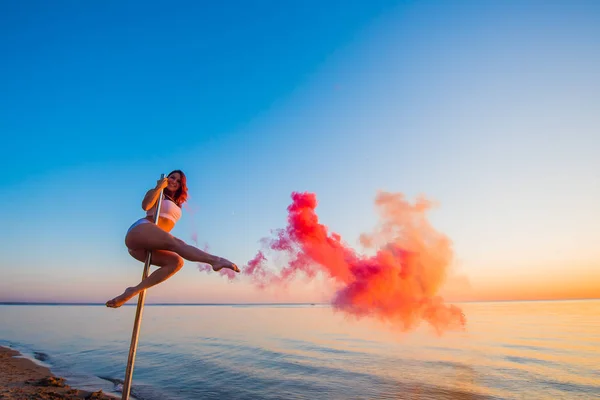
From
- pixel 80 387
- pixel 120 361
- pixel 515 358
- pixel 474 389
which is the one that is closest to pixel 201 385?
pixel 80 387

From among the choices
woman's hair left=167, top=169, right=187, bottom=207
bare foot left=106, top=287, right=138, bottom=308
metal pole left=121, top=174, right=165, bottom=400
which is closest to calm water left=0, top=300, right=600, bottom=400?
metal pole left=121, top=174, right=165, bottom=400

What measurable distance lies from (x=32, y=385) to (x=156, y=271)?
13.3 meters

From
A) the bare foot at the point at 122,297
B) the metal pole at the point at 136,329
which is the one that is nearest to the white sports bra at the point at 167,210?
the metal pole at the point at 136,329

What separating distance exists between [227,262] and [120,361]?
756 inches

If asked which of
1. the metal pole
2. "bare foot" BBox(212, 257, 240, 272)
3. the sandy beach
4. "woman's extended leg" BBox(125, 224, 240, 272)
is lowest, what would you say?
the sandy beach

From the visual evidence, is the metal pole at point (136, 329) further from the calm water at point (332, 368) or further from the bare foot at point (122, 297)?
the calm water at point (332, 368)

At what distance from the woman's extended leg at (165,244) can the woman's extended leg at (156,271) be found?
0.20m

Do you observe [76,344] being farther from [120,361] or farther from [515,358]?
[515,358]

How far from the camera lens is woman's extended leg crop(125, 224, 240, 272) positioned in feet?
16.2

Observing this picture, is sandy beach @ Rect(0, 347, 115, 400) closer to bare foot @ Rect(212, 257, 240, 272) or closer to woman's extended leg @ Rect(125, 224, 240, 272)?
woman's extended leg @ Rect(125, 224, 240, 272)

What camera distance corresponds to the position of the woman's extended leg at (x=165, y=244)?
4945mm

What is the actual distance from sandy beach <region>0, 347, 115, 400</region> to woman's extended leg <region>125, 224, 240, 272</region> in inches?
397

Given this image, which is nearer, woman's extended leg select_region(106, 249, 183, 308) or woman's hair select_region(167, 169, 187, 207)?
woman's extended leg select_region(106, 249, 183, 308)

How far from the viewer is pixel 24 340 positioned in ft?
93.5
